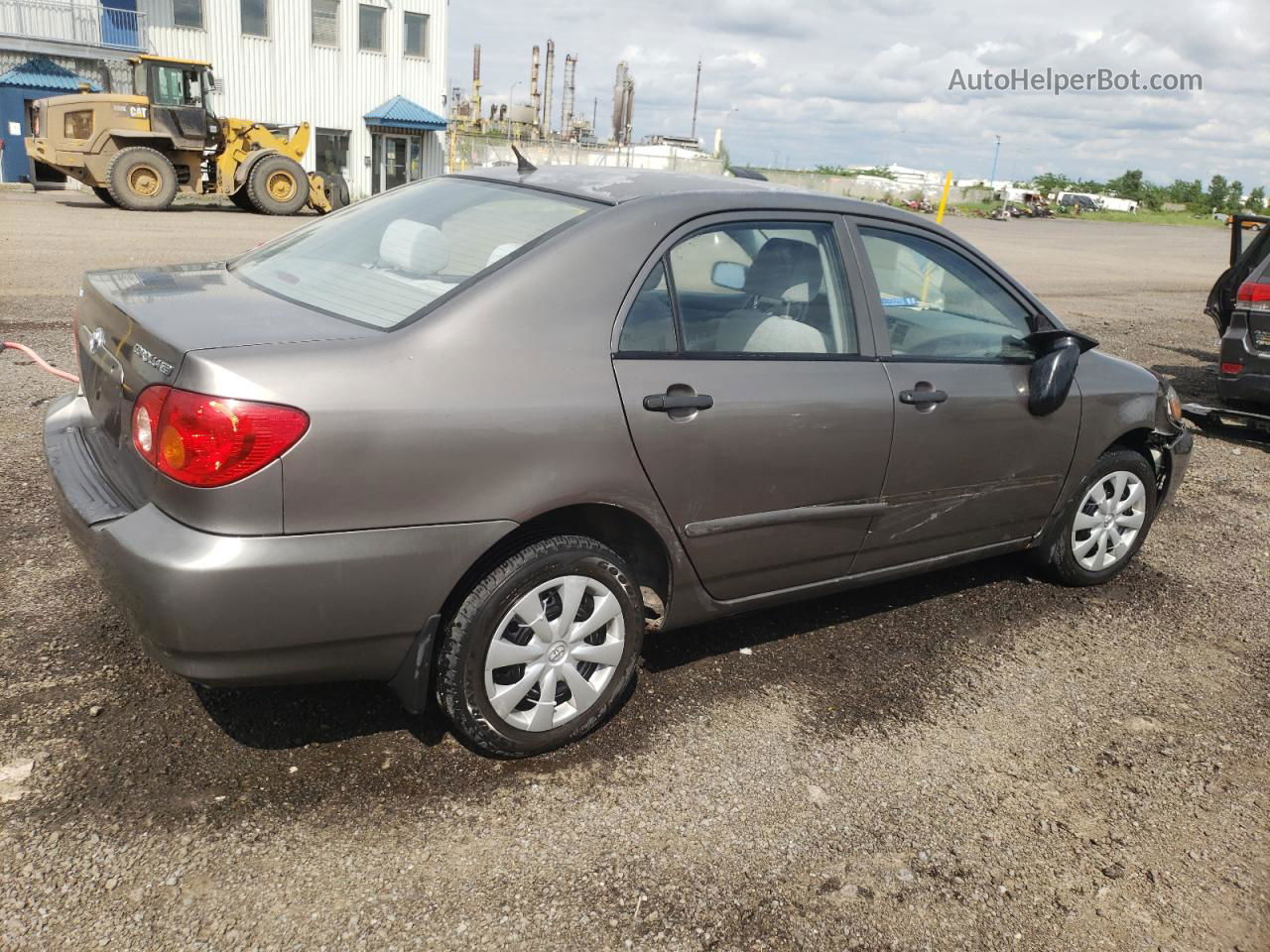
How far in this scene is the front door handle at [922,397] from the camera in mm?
3588

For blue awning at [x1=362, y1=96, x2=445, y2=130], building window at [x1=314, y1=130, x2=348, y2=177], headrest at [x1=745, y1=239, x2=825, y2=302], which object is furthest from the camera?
building window at [x1=314, y1=130, x2=348, y2=177]

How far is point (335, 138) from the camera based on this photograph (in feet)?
109

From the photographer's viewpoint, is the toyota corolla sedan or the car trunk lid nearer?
the toyota corolla sedan

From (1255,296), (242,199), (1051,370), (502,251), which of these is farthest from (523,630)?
(242,199)

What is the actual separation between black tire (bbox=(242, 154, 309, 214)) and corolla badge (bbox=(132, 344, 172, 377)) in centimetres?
2101

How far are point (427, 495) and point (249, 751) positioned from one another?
98 cm

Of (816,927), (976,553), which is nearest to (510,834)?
(816,927)

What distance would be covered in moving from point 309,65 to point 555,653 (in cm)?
3317

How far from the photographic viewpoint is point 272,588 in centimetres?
246

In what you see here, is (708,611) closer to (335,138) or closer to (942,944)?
(942,944)

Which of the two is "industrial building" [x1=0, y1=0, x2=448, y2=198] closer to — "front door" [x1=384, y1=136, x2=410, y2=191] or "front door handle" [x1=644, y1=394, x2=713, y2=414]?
"front door" [x1=384, y1=136, x2=410, y2=191]

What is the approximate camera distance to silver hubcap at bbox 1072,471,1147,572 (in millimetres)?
4566

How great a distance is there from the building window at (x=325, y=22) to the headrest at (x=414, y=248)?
106 feet

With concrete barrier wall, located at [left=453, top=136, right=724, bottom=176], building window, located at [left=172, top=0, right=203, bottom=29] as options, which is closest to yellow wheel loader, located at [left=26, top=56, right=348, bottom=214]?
building window, located at [left=172, top=0, right=203, bottom=29]
